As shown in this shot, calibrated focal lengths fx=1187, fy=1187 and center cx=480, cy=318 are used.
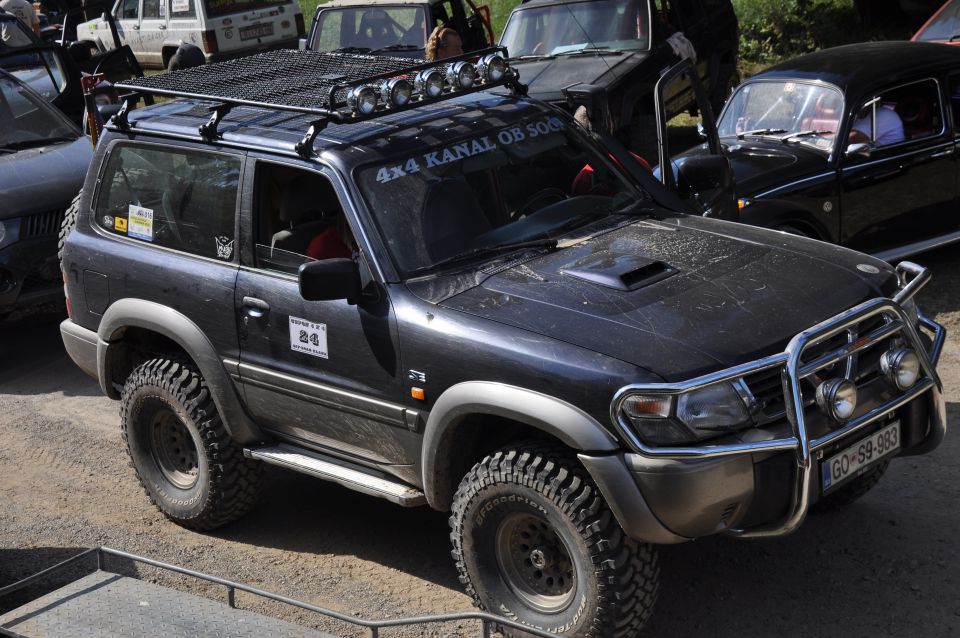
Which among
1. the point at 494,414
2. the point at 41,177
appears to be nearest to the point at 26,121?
the point at 41,177

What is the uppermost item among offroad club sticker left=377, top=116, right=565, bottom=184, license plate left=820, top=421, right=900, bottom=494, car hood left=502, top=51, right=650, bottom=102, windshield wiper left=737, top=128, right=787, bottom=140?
offroad club sticker left=377, top=116, right=565, bottom=184

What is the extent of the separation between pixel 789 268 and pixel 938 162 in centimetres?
435

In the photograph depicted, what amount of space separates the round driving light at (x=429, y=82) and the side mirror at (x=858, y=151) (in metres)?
3.87

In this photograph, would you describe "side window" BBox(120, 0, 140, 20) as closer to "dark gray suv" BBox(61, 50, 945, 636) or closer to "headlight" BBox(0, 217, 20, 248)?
"headlight" BBox(0, 217, 20, 248)

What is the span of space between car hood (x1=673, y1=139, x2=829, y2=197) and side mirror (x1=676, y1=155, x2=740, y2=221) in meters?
1.33

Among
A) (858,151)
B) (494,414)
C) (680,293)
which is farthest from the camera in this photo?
(858,151)

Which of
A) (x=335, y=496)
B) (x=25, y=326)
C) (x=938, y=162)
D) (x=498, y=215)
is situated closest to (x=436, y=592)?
(x=335, y=496)

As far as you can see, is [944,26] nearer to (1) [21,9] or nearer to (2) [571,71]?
(2) [571,71]

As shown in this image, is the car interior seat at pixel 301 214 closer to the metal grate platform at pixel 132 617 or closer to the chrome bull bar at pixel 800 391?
the metal grate platform at pixel 132 617

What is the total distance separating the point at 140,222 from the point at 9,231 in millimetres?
3278

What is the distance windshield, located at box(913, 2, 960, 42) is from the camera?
10852mm

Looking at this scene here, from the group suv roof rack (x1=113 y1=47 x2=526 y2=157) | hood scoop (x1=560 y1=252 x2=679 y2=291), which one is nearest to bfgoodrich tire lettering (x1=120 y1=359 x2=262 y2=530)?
suv roof rack (x1=113 y1=47 x2=526 y2=157)

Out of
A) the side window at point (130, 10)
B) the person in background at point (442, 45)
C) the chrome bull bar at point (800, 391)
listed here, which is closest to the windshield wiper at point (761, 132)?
the person in background at point (442, 45)

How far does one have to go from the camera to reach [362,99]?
16.0 ft
